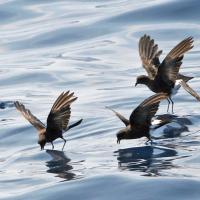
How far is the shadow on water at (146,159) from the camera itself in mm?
9852

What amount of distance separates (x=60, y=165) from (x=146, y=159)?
3.09 feet

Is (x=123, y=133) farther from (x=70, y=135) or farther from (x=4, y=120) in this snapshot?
(x=4, y=120)

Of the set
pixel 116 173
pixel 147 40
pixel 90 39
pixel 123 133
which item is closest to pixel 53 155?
pixel 123 133

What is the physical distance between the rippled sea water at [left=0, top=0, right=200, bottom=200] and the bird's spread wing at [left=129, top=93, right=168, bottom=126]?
0.30m

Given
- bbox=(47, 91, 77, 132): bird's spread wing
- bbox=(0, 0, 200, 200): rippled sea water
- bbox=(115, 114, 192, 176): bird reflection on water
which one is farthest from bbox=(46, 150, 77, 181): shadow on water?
bbox=(115, 114, 192, 176): bird reflection on water

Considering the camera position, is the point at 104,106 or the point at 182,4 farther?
the point at 182,4

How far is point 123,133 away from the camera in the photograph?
1112 cm

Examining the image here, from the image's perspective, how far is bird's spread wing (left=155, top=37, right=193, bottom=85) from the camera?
12.5m

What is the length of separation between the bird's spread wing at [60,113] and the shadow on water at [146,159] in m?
0.75

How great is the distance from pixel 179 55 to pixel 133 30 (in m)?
6.80

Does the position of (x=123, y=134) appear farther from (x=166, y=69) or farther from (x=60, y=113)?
(x=166, y=69)

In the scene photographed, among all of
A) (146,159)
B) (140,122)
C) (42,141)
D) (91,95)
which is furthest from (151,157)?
(91,95)

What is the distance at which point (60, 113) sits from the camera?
37.0 ft

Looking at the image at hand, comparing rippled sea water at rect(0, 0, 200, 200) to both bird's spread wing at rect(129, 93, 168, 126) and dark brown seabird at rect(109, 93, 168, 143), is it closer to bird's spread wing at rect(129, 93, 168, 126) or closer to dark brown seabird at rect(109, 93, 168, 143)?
dark brown seabird at rect(109, 93, 168, 143)
